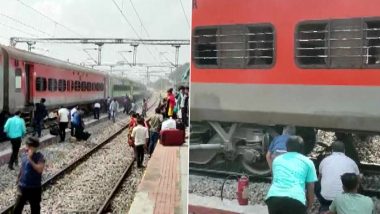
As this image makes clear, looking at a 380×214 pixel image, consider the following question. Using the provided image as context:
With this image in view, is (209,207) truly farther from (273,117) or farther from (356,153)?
(356,153)

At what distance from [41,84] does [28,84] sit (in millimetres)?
522

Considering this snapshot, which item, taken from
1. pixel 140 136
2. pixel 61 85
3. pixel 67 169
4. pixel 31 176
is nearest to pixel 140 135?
pixel 140 136

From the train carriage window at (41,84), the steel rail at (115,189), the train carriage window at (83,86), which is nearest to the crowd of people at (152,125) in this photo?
the steel rail at (115,189)

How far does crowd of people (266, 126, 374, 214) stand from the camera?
68.7 inches

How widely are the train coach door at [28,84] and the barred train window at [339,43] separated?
13.9 feet

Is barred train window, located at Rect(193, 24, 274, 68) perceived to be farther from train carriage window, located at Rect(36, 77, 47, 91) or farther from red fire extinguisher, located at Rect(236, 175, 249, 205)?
train carriage window, located at Rect(36, 77, 47, 91)

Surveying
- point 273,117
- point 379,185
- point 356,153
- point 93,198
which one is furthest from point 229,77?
point 93,198

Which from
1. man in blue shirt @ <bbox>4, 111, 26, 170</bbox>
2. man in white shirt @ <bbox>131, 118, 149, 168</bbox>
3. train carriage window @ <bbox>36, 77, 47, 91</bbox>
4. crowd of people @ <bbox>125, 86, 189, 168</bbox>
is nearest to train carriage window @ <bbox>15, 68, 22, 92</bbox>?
train carriage window @ <bbox>36, 77, 47, 91</bbox>

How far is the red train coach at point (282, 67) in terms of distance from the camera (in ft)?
5.77

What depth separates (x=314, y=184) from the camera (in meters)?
1.80

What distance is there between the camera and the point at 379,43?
→ 172 centimetres

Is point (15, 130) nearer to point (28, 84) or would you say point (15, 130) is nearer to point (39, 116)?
point (39, 116)

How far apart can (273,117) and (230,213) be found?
1.50 feet

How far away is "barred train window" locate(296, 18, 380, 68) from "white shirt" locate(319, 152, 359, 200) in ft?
1.14
